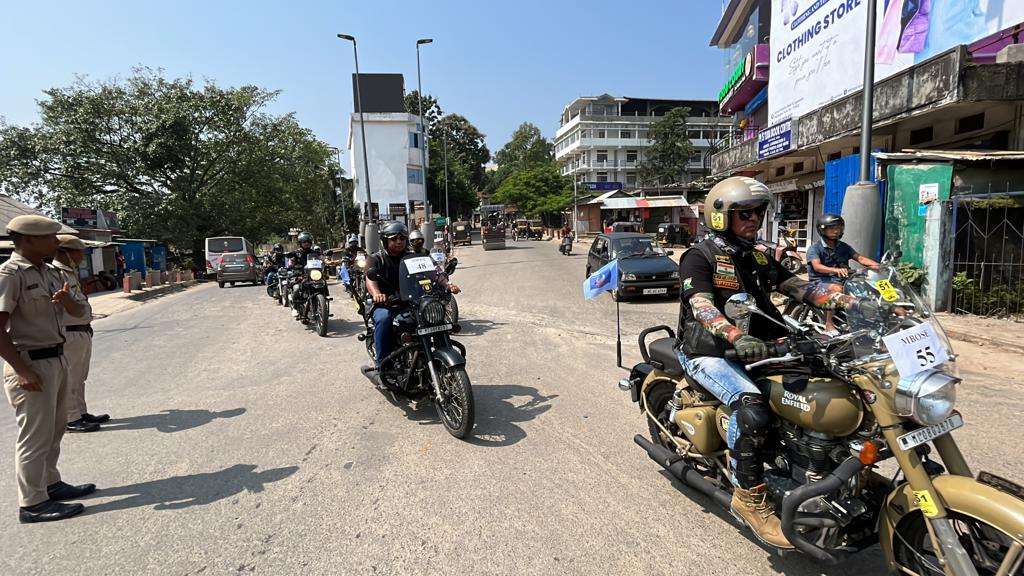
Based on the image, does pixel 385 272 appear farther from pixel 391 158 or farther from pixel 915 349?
pixel 391 158

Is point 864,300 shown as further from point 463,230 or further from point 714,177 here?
point 463,230

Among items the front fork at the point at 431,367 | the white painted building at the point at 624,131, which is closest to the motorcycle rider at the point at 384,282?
the front fork at the point at 431,367

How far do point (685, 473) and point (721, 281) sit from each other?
1.20 meters

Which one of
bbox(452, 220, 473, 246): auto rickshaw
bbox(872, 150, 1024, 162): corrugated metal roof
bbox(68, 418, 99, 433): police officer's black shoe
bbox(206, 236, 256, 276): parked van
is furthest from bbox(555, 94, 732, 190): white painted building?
bbox(68, 418, 99, 433): police officer's black shoe

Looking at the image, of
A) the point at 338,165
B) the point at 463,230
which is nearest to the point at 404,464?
the point at 463,230

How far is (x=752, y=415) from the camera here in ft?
8.67

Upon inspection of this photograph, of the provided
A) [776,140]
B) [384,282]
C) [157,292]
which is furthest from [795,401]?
[157,292]

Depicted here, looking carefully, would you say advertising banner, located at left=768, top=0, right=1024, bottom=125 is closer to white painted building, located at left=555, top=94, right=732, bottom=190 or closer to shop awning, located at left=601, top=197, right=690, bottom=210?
shop awning, located at left=601, top=197, right=690, bottom=210

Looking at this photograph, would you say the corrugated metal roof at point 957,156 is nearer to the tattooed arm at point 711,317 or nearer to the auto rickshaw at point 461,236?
the tattooed arm at point 711,317

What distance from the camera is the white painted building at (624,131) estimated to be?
7356 cm

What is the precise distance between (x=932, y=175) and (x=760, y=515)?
10.5 meters

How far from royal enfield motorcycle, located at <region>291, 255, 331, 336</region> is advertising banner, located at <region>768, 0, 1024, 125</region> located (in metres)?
14.6

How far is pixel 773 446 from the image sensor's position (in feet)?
9.00

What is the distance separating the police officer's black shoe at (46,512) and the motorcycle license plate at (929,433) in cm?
464
